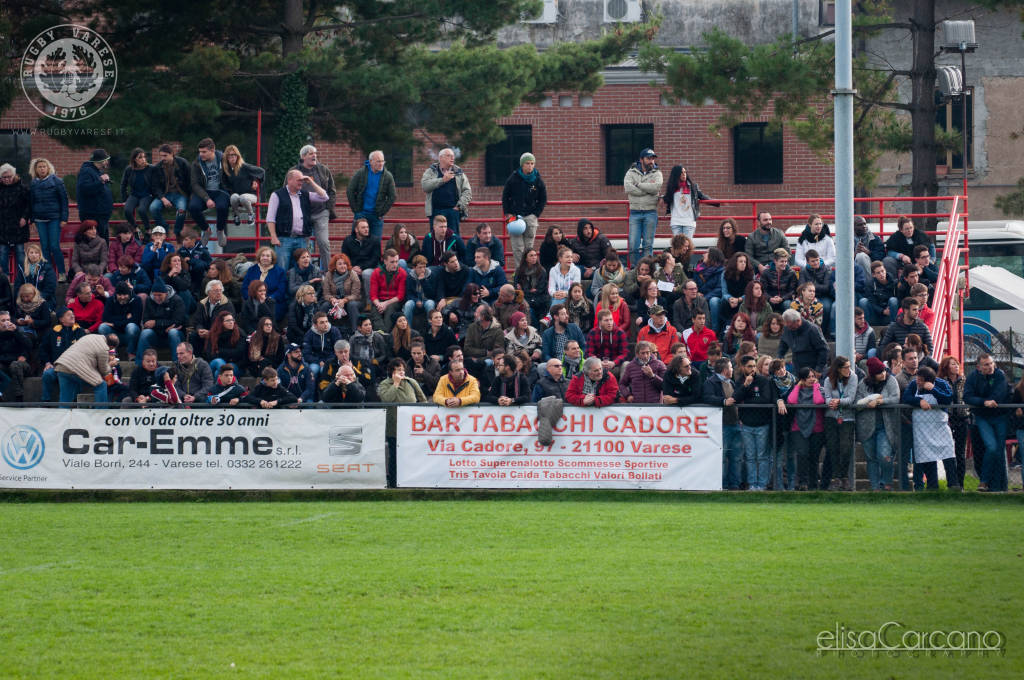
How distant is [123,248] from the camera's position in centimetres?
2244

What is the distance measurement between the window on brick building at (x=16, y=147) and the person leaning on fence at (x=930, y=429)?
29.4 m

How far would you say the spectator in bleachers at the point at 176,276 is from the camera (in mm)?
21422

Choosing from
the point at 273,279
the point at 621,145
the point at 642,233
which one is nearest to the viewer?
the point at 273,279

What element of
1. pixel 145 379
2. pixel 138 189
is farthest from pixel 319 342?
pixel 138 189

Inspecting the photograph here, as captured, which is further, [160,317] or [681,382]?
[160,317]

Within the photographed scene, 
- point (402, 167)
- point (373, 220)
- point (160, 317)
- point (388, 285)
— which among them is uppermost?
point (402, 167)

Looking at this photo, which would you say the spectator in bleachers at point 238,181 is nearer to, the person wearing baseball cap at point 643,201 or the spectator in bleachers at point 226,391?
the spectator in bleachers at point 226,391

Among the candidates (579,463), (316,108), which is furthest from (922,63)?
(579,463)

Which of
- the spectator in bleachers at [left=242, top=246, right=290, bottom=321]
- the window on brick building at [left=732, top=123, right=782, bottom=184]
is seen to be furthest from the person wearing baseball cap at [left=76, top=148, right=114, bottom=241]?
the window on brick building at [left=732, top=123, right=782, bottom=184]

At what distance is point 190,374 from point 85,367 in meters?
1.58

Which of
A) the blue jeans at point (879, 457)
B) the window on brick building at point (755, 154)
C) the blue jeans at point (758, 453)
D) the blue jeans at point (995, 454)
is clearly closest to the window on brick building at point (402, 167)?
the window on brick building at point (755, 154)

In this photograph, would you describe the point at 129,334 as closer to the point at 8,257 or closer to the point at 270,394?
the point at 8,257

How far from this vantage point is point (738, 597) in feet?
36.6

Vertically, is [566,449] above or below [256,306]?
below
